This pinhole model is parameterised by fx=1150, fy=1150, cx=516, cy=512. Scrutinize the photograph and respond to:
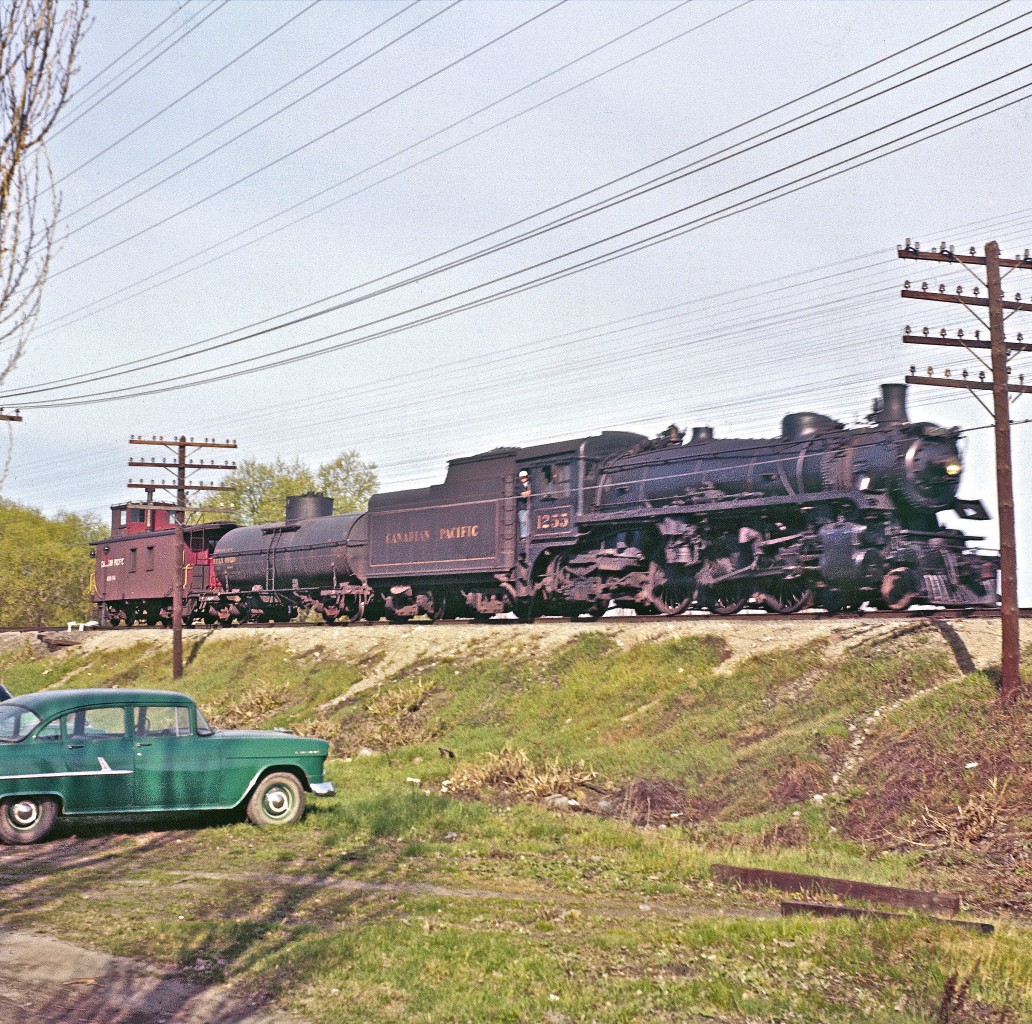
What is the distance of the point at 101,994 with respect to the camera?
7.37 m

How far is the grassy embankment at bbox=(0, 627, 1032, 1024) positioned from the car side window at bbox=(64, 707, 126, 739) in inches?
47.9

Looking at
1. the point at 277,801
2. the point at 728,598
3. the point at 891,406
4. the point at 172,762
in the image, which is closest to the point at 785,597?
the point at 728,598

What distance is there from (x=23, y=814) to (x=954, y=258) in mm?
15350

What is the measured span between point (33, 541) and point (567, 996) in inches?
3385

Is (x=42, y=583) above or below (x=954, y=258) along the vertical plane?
below

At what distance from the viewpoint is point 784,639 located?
2127 cm

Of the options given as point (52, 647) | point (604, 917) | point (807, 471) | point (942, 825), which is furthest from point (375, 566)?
point (604, 917)

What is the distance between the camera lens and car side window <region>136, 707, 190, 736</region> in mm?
13102

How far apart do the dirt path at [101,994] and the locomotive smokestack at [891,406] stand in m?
18.3

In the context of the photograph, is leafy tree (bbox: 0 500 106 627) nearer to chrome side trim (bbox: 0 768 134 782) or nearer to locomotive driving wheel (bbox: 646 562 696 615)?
locomotive driving wheel (bbox: 646 562 696 615)

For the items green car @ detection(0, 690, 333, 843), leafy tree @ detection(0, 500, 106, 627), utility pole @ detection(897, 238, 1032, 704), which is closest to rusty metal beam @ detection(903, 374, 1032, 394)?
utility pole @ detection(897, 238, 1032, 704)

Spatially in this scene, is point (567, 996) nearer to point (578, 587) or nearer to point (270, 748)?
point (270, 748)

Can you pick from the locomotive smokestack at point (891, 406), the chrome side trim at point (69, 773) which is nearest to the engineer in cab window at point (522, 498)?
the locomotive smokestack at point (891, 406)

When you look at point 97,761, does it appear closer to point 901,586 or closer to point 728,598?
point 901,586
